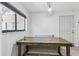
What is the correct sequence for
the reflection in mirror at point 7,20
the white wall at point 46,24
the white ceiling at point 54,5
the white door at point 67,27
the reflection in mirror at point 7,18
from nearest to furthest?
1. the reflection in mirror at point 7,18
2. the reflection in mirror at point 7,20
3. the white ceiling at point 54,5
4. the white wall at point 46,24
5. the white door at point 67,27

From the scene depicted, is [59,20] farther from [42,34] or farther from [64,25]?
[42,34]

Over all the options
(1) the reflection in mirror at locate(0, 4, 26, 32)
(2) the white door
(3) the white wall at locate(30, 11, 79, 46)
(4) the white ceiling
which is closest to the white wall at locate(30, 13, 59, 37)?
(3) the white wall at locate(30, 11, 79, 46)

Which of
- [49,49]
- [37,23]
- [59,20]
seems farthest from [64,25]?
[49,49]

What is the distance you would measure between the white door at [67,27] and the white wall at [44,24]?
0.79 ft

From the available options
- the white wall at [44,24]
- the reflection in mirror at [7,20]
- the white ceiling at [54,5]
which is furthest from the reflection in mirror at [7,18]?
the white wall at [44,24]

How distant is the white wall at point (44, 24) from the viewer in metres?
7.37

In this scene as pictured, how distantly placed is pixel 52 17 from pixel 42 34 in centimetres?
112

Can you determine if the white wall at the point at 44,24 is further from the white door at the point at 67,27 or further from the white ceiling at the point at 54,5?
the white ceiling at the point at 54,5

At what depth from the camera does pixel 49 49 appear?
16.2 ft

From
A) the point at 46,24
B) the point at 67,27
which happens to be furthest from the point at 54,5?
the point at 67,27

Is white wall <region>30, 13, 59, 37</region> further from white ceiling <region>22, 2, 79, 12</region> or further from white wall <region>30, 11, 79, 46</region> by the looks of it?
white ceiling <region>22, 2, 79, 12</region>

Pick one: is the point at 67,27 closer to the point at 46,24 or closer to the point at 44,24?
the point at 46,24

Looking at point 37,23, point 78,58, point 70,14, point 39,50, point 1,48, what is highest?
point 70,14

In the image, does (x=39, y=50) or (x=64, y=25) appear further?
(x=64, y=25)
